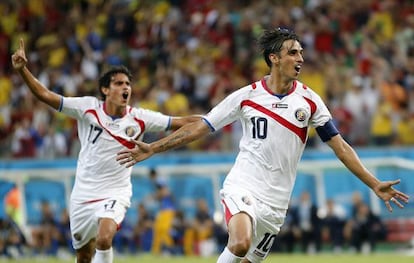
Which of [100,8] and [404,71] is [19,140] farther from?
[404,71]

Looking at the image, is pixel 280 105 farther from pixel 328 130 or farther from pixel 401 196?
pixel 401 196

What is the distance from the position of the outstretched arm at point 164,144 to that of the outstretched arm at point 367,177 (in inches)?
54.9

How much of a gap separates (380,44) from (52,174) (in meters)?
8.31

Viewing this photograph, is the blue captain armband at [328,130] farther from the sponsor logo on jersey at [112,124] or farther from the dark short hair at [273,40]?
the sponsor logo on jersey at [112,124]

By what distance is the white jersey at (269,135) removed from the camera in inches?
432

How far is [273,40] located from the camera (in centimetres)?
1136

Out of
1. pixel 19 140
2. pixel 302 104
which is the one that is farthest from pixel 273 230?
pixel 19 140

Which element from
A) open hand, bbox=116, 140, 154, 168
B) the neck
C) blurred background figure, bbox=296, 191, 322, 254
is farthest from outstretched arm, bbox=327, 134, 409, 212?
blurred background figure, bbox=296, 191, 322, 254

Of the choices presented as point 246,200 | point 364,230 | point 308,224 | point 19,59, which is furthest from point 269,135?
point 308,224

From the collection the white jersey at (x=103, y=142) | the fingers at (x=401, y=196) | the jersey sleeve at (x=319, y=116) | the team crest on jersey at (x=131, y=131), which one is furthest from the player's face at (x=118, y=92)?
the fingers at (x=401, y=196)

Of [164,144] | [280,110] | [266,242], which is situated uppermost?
[280,110]

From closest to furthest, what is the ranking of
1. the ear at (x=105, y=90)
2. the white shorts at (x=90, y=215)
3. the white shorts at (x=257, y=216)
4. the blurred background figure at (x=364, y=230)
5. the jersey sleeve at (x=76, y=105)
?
the white shorts at (x=257, y=216) → the white shorts at (x=90, y=215) → the jersey sleeve at (x=76, y=105) → the ear at (x=105, y=90) → the blurred background figure at (x=364, y=230)

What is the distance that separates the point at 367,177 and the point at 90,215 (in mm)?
4051

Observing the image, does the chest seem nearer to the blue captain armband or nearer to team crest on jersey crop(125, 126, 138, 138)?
the blue captain armband
